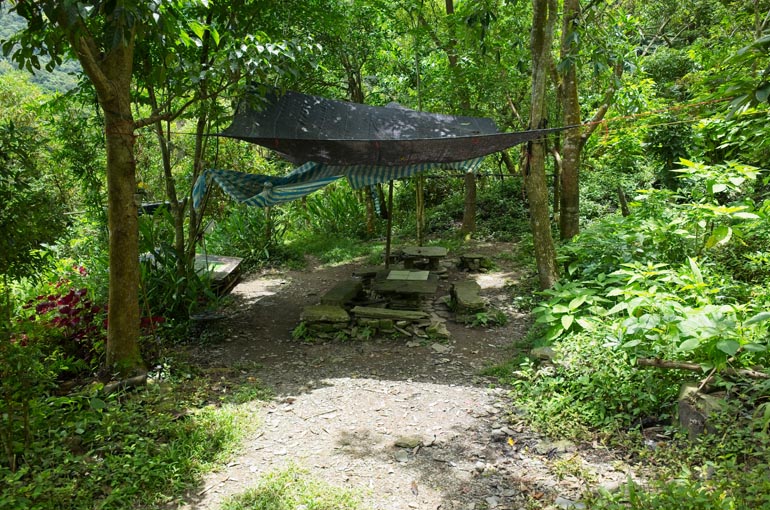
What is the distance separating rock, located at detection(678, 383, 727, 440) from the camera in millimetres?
1965

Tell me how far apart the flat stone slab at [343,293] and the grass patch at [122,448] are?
1645 mm

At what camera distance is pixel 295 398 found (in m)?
3.03

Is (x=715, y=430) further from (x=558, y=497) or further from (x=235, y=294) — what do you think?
(x=235, y=294)

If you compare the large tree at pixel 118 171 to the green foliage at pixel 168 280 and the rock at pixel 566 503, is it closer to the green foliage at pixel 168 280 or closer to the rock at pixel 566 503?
the green foliage at pixel 168 280

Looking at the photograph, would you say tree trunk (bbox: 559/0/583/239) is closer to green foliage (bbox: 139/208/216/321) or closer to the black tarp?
the black tarp

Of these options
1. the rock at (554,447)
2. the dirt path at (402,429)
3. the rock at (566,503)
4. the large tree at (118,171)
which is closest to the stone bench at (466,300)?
the dirt path at (402,429)

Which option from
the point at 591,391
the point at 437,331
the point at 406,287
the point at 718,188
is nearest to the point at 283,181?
the point at 406,287

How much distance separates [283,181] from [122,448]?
2.80 m

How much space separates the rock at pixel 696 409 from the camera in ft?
6.45

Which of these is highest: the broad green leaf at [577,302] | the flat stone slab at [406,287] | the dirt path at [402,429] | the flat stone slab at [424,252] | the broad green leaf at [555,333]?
the broad green leaf at [577,302]

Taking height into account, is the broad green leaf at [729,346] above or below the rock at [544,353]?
above

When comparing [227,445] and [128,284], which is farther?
[128,284]

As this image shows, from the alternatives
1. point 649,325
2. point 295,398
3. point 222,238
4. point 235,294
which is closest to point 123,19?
point 295,398

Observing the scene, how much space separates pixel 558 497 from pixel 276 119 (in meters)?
3.55
